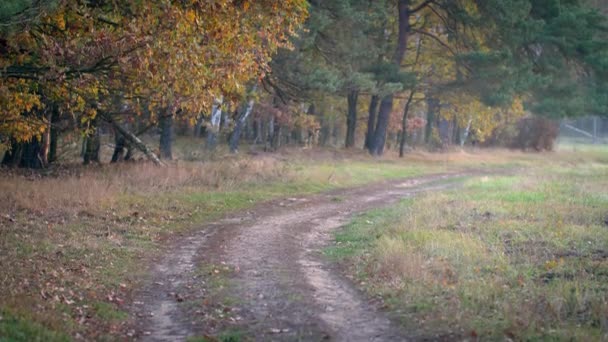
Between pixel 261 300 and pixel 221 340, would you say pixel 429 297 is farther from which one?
pixel 221 340

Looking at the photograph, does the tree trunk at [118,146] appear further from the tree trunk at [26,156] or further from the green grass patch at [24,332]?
the green grass patch at [24,332]

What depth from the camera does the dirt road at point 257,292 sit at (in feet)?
25.6

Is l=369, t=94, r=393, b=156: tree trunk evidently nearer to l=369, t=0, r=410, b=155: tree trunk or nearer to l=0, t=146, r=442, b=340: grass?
l=369, t=0, r=410, b=155: tree trunk

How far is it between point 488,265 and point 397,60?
94.0 ft

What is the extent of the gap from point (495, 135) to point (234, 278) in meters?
50.4

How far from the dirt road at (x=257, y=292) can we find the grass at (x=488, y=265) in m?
0.47

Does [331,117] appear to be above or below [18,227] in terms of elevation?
above

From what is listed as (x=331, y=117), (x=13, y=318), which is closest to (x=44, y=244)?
(x=13, y=318)

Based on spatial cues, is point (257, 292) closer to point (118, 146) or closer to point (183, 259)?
point (183, 259)

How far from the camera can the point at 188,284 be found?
9.98 meters

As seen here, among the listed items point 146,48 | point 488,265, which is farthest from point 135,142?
point 488,265

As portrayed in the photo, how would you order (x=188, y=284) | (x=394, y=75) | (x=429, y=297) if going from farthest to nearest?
(x=394, y=75), (x=188, y=284), (x=429, y=297)

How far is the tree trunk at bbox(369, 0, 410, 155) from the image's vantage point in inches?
1499

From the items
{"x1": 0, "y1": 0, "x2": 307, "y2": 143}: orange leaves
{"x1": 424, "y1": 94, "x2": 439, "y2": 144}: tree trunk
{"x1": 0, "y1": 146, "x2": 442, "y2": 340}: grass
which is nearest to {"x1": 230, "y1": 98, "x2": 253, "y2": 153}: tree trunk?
{"x1": 0, "y1": 146, "x2": 442, "y2": 340}: grass
